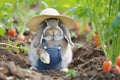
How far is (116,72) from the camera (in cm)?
406

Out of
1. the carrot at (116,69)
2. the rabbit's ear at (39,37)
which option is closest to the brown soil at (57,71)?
the carrot at (116,69)

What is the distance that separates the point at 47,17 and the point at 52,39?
201 mm

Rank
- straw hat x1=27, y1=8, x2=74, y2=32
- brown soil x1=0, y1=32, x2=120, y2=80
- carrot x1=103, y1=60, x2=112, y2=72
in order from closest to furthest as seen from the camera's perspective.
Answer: brown soil x1=0, y1=32, x2=120, y2=80, carrot x1=103, y1=60, x2=112, y2=72, straw hat x1=27, y1=8, x2=74, y2=32

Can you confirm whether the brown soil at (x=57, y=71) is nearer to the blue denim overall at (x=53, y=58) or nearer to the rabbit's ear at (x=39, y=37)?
the blue denim overall at (x=53, y=58)

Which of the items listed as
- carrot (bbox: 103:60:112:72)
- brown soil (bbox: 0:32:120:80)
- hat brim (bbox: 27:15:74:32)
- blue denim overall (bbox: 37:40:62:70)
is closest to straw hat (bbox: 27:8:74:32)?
hat brim (bbox: 27:15:74:32)

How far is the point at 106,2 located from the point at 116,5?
0.88 ft

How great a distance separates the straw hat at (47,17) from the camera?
14.1 ft

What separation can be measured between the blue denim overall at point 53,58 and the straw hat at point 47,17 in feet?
0.69

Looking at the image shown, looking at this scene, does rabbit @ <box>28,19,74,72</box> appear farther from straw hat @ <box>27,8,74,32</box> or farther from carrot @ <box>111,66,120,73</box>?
carrot @ <box>111,66,120,73</box>

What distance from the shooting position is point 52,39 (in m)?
4.32

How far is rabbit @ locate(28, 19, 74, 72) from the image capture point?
4312mm

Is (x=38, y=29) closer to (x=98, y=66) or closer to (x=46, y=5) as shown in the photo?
(x=98, y=66)

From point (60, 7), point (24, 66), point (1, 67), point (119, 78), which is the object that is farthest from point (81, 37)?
point (1, 67)

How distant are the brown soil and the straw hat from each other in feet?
1.27
